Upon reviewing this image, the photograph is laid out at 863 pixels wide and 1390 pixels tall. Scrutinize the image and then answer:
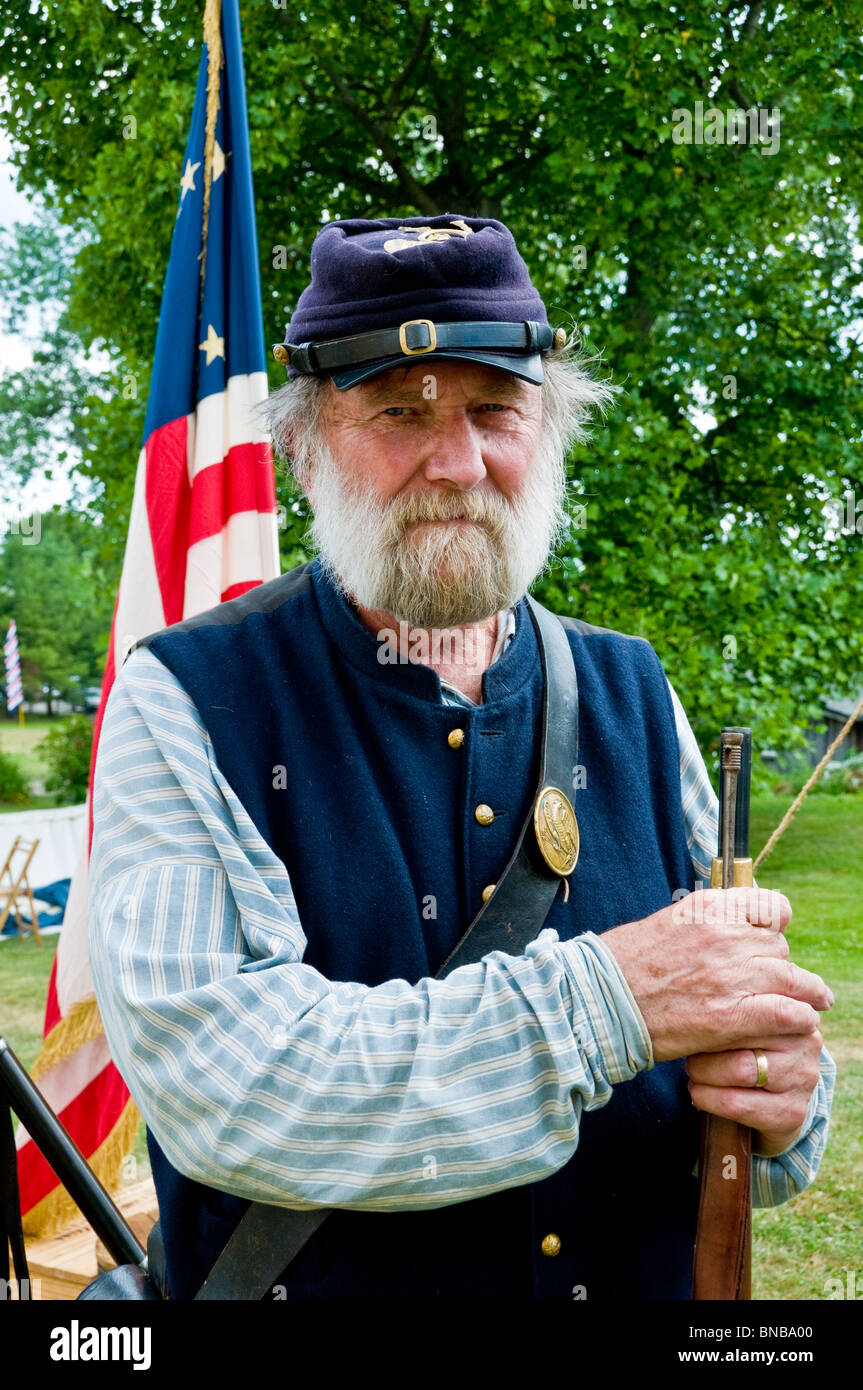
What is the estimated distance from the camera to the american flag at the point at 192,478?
12.5 feet

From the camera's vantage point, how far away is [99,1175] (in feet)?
12.7

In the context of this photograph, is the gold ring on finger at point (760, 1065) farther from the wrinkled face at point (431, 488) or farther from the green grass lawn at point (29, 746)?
the green grass lawn at point (29, 746)

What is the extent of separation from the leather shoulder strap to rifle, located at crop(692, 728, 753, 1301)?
0.29 meters

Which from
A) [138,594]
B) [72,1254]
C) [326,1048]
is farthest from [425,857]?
[72,1254]

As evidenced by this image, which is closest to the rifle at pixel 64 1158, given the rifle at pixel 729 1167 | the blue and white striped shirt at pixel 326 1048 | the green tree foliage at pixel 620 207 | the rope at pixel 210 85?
Answer: the blue and white striped shirt at pixel 326 1048

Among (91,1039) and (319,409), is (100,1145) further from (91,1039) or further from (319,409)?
(319,409)

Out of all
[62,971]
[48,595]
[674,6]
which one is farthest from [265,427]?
[48,595]

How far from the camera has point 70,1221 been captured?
398 centimetres

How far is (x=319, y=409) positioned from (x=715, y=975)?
1.13m

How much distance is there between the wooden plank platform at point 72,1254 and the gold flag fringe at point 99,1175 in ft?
0.15

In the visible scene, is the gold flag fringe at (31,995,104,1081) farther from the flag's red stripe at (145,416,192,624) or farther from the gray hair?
the gray hair
